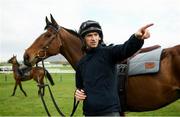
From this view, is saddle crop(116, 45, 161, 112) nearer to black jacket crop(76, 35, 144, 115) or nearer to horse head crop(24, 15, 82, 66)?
horse head crop(24, 15, 82, 66)

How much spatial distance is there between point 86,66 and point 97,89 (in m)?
0.25

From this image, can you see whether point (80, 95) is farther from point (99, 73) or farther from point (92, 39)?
point (92, 39)

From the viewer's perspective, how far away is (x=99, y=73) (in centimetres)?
298

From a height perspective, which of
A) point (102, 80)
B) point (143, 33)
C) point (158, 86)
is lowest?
point (158, 86)

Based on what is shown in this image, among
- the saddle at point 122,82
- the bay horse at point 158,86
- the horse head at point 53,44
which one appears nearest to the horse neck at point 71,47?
the horse head at point 53,44

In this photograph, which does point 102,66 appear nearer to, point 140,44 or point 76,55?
point 140,44

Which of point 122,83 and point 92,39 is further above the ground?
point 92,39

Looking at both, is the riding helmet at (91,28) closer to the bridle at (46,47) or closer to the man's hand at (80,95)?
the man's hand at (80,95)

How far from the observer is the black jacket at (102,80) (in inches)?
115

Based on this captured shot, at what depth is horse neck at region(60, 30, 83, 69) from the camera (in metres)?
A: 5.52

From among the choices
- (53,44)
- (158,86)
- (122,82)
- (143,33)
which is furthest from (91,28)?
(53,44)

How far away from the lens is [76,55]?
18.1 feet

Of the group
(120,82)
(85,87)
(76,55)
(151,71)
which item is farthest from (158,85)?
(85,87)

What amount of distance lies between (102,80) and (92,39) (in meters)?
0.38
